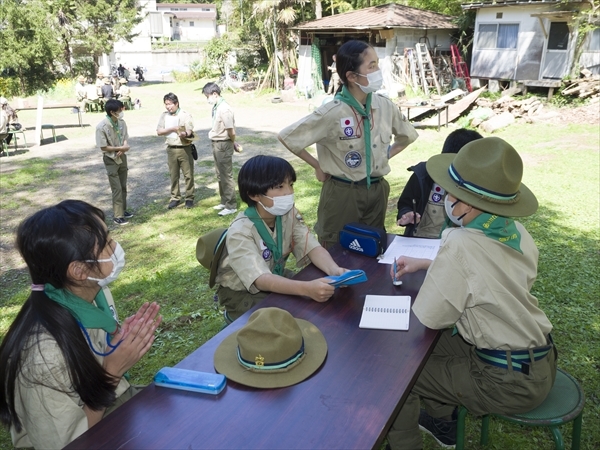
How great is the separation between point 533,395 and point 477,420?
102cm

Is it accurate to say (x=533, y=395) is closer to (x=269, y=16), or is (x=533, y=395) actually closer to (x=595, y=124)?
(x=595, y=124)

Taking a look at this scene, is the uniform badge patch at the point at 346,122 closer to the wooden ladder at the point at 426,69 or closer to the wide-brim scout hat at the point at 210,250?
the wide-brim scout hat at the point at 210,250

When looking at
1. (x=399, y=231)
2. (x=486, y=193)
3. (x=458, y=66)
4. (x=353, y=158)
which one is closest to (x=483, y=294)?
(x=486, y=193)

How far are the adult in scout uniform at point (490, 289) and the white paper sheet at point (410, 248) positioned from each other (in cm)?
70

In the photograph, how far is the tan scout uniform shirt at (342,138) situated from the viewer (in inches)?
139

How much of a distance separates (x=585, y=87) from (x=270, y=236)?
1405 cm

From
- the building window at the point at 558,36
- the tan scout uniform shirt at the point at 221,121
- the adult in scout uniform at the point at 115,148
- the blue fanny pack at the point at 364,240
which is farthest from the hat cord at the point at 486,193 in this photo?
the building window at the point at 558,36

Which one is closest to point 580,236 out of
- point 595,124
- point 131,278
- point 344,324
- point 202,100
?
point 344,324

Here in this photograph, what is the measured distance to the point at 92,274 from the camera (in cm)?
184

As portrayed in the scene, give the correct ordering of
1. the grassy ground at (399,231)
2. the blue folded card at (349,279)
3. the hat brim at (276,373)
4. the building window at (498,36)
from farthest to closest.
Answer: the building window at (498,36) < the grassy ground at (399,231) < the blue folded card at (349,279) < the hat brim at (276,373)

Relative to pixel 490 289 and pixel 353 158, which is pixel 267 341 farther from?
pixel 353 158

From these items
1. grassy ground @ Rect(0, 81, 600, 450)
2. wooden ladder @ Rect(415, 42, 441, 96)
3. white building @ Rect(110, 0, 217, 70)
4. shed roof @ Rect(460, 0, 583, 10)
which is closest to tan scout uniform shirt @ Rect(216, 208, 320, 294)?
grassy ground @ Rect(0, 81, 600, 450)

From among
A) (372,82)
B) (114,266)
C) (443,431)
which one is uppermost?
(372,82)

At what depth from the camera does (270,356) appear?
1736mm
